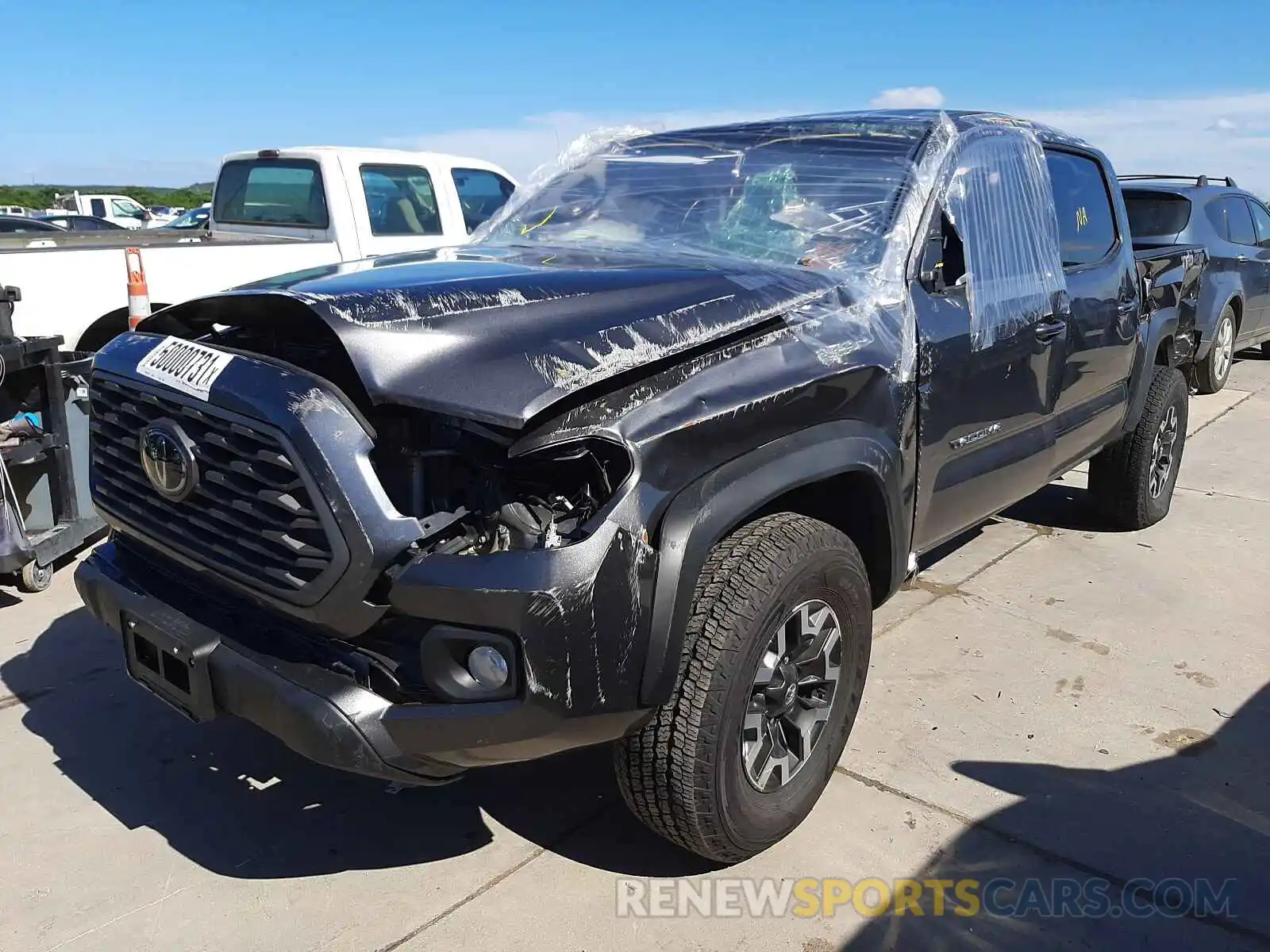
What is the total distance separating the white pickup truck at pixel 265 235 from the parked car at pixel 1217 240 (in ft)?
17.1

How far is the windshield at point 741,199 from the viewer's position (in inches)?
129

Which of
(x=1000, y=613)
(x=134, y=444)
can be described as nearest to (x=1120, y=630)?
(x=1000, y=613)

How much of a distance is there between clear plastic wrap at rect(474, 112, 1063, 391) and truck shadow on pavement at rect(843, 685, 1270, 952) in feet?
4.27

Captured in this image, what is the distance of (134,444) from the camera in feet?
8.50

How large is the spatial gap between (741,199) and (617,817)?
2031mm

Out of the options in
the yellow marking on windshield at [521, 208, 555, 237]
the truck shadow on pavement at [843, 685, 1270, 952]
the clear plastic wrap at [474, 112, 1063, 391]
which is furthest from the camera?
the yellow marking on windshield at [521, 208, 555, 237]

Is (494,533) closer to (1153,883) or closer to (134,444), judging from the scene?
(134,444)

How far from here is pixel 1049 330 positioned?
148 inches

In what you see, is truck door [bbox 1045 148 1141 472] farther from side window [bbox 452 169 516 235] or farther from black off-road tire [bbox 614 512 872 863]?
side window [bbox 452 169 516 235]

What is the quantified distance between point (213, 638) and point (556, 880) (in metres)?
1.05

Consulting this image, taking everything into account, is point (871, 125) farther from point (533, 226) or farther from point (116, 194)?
point (116, 194)

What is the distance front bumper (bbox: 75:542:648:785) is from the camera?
7.00 ft

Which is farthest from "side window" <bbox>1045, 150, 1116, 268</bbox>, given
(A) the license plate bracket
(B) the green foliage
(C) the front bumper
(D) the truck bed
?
(B) the green foliage

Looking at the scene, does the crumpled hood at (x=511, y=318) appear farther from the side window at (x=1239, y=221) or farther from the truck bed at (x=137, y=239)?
the side window at (x=1239, y=221)
